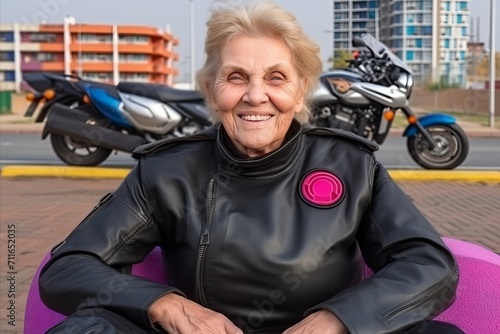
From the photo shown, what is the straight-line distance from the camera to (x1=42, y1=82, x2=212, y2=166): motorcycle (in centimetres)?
736

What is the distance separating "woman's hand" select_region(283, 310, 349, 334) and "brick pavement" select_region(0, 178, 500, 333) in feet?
5.84

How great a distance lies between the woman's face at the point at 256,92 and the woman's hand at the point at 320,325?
0.45 m

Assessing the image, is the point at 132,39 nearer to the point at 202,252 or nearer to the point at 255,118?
the point at 255,118

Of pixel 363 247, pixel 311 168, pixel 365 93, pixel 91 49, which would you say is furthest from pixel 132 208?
pixel 91 49

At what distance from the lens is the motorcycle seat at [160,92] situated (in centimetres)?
744

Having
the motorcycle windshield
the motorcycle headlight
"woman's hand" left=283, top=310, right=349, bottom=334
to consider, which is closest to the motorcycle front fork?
the motorcycle headlight

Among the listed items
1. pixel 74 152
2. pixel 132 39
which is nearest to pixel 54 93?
pixel 74 152

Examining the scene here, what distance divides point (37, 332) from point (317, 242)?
771 mm

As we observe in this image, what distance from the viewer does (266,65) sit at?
1767 millimetres

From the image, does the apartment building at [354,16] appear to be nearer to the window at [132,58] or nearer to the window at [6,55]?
the window at [6,55]

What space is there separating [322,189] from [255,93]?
28 cm

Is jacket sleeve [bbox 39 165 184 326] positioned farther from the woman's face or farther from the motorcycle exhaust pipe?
the motorcycle exhaust pipe

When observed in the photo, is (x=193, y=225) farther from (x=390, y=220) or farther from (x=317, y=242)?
(x=390, y=220)

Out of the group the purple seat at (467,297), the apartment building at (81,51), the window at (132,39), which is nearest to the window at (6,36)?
the apartment building at (81,51)
